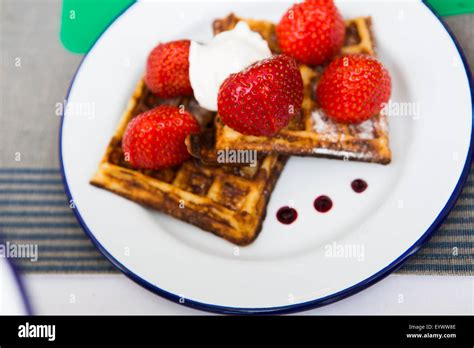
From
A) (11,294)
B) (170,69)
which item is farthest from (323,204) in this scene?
(11,294)

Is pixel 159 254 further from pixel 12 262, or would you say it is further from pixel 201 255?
pixel 12 262

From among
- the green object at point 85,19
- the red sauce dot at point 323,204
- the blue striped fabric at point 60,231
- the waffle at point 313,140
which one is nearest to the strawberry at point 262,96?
the waffle at point 313,140

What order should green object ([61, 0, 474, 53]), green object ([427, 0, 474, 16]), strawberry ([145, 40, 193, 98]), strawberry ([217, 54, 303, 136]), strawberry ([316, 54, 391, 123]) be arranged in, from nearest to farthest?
strawberry ([217, 54, 303, 136]), strawberry ([316, 54, 391, 123]), strawberry ([145, 40, 193, 98]), green object ([427, 0, 474, 16]), green object ([61, 0, 474, 53])

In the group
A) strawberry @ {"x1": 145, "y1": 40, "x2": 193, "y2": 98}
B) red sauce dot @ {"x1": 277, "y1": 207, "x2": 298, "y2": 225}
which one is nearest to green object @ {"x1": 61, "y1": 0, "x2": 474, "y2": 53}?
strawberry @ {"x1": 145, "y1": 40, "x2": 193, "y2": 98}

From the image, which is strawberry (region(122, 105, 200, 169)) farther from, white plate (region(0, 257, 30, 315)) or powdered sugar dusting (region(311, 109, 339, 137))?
white plate (region(0, 257, 30, 315))

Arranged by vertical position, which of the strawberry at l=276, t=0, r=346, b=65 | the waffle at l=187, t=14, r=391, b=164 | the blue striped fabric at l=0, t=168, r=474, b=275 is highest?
the strawberry at l=276, t=0, r=346, b=65

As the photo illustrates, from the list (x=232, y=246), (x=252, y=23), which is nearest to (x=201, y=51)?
(x=252, y=23)

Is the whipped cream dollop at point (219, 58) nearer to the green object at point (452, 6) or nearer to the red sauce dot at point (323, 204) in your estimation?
the red sauce dot at point (323, 204)
